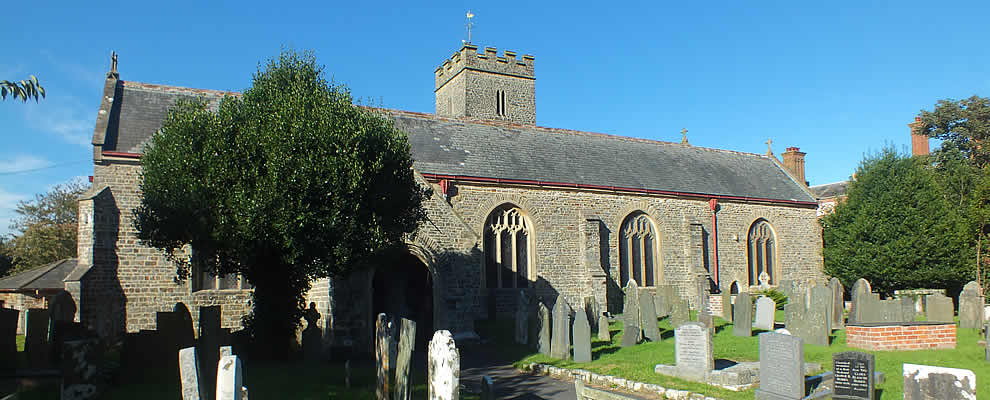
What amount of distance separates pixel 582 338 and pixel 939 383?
8174 millimetres

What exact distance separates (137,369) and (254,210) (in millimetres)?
3360

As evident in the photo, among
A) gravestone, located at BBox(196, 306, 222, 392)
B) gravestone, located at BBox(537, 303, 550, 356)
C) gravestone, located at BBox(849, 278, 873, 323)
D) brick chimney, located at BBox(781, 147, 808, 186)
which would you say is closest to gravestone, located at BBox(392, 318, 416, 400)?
gravestone, located at BBox(196, 306, 222, 392)

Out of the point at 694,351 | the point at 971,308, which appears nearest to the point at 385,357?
the point at 694,351

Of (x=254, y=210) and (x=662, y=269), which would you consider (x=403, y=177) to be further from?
(x=662, y=269)

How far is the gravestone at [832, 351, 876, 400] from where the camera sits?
341 inches

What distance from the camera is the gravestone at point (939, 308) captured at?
1675 cm

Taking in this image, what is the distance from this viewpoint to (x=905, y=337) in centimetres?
1254

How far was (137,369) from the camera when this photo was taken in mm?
11641

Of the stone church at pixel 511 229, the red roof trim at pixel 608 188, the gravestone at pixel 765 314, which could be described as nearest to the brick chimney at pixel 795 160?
the stone church at pixel 511 229

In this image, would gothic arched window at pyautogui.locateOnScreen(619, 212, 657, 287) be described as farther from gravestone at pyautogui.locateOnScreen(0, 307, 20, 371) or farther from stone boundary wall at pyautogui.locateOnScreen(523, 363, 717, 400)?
gravestone at pyautogui.locateOnScreen(0, 307, 20, 371)

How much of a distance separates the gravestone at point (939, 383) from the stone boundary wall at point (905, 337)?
23.5 feet

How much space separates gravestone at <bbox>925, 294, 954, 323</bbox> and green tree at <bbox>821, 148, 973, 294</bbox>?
32.6 feet

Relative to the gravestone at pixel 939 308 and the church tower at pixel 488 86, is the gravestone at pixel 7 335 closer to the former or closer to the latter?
the gravestone at pixel 939 308

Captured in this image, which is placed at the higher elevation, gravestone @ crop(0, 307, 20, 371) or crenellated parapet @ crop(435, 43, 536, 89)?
crenellated parapet @ crop(435, 43, 536, 89)
